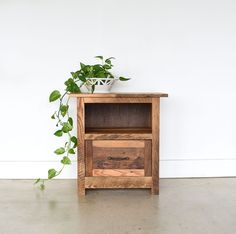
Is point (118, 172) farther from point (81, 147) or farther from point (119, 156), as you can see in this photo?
point (81, 147)

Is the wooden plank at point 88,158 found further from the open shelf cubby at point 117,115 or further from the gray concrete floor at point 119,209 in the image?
the open shelf cubby at point 117,115

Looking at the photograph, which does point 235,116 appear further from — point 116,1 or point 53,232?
point 53,232

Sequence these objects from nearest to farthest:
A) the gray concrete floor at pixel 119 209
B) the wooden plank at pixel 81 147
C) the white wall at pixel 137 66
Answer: the gray concrete floor at pixel 119 209
the wooden plank at pixel 81 147
the white wall at pixel 137 66


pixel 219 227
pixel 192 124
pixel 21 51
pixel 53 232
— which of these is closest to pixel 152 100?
pixel 192 124

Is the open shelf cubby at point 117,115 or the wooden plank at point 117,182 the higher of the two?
the open shelf cubby at point 117,115

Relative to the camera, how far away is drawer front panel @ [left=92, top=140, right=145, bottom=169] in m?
1.59

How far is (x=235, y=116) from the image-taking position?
6.48 ft

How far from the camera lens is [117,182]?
1601 millimetres

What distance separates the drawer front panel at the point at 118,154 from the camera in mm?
1587

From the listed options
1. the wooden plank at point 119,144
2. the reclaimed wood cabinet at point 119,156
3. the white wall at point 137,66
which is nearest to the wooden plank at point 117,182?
the reclaimed wood cabinet at point 119,156

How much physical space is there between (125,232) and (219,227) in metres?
0.40

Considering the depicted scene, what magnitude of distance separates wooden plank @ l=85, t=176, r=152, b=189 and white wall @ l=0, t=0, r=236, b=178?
1.29 ft

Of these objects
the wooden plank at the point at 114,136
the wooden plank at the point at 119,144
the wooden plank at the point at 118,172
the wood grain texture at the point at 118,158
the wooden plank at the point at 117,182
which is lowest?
the wooden plank at the point at 117,182

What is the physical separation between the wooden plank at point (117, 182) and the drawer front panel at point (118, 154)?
0.06m
